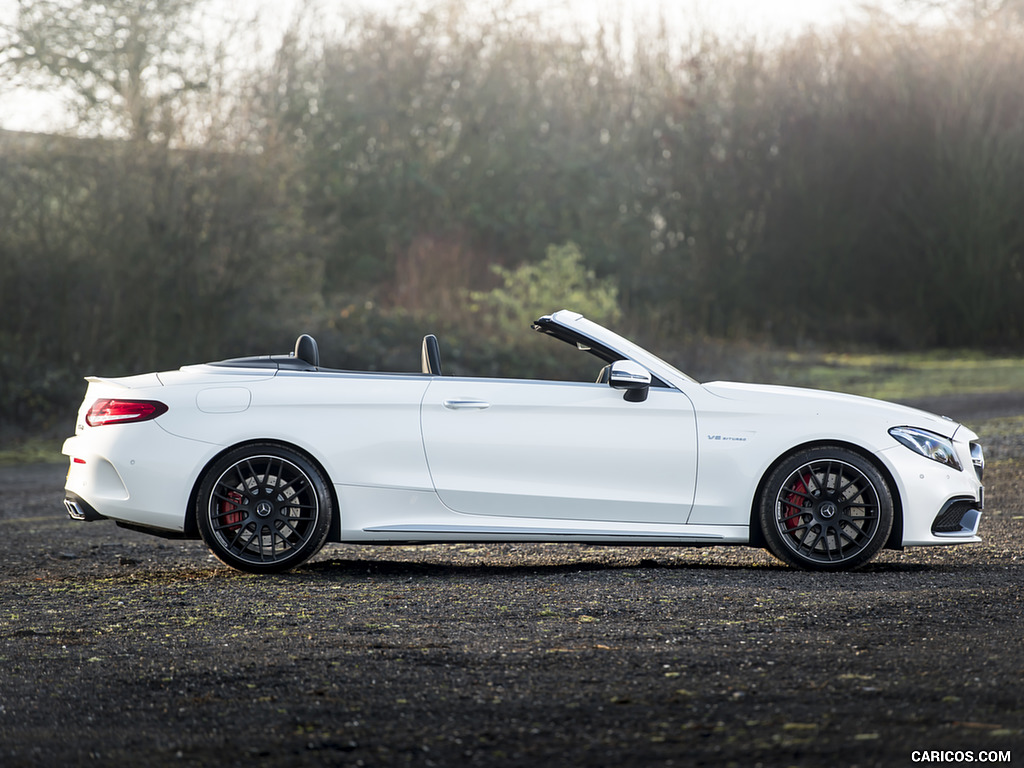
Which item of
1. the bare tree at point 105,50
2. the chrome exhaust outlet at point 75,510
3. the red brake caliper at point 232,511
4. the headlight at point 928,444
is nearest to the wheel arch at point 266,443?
the red brake caliper at point 232,511

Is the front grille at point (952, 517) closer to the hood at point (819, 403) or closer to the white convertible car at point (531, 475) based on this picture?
the white convertible car at point (531, 475)

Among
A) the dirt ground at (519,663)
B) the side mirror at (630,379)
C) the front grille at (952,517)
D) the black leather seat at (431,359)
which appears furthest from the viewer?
the black leather seat at (431,359)

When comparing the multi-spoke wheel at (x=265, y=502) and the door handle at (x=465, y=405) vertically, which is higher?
the door handle at (x=465, y=405)

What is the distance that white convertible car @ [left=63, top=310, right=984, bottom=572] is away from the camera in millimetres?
7230

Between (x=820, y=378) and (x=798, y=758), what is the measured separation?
2146 cm

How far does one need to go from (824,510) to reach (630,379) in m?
1.28

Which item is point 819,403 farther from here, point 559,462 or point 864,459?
point 559,462

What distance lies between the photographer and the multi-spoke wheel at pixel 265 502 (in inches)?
285

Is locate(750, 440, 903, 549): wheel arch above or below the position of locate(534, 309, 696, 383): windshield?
below

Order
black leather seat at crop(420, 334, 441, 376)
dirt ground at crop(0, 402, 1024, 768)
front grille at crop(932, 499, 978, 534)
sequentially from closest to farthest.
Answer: dirt ground at crop(0, 402, 1024, 768) → front grille at crop(932, 499, 978, 534) → black leather seat at crop(420, 334, 441, 376)

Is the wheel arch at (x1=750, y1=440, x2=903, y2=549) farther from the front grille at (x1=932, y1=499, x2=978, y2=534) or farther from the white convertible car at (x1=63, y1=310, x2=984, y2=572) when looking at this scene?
the front grille at (x1=932, y1=499, x2=978, y2=534)

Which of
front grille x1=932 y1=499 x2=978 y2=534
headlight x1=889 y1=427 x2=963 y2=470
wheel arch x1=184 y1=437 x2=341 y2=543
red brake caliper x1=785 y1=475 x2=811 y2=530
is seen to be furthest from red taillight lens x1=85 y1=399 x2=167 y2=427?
front grille x1=932 y1=499 x2=978 y2=534

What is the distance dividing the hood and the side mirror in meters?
0.39

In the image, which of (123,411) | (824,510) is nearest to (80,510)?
(123,411)
